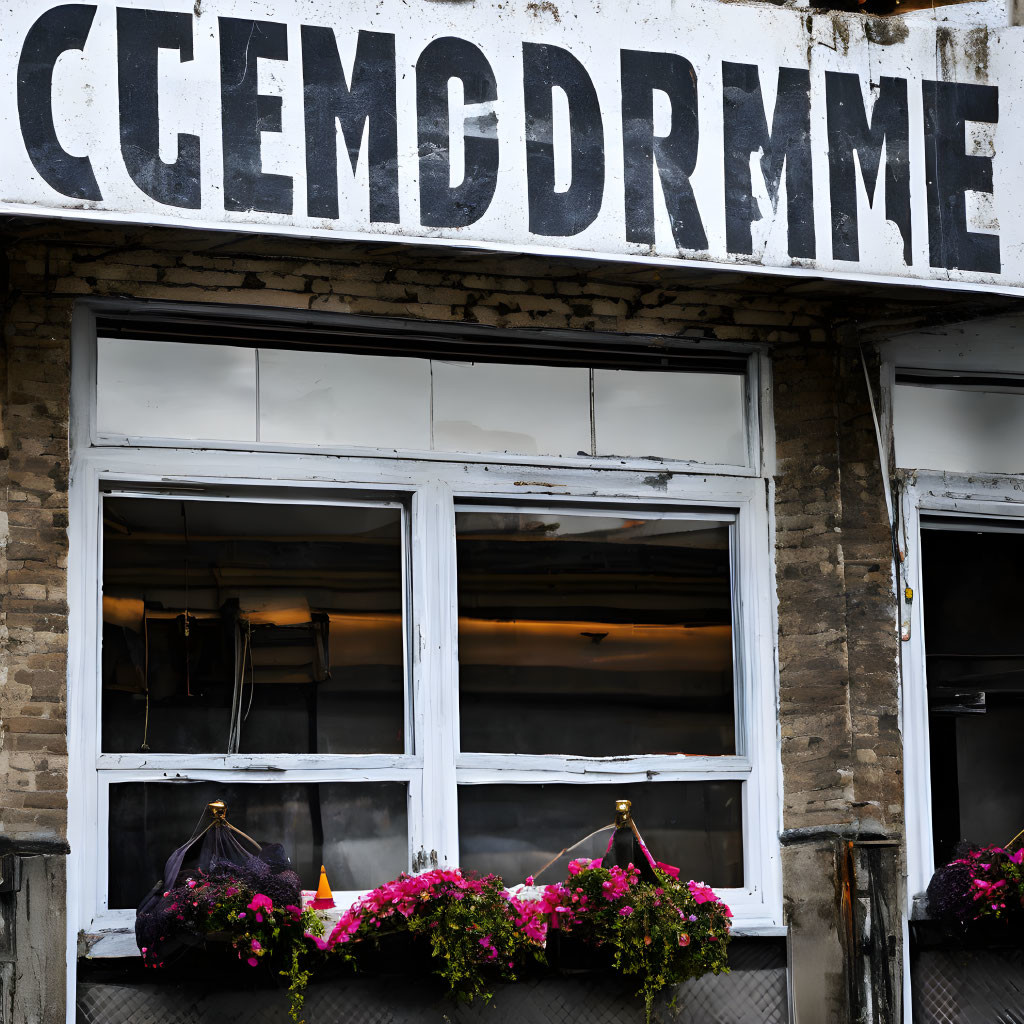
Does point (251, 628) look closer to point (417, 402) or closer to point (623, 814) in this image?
point (417, 402)

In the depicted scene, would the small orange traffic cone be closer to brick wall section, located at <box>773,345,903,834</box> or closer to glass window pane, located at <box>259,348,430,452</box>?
glass window pane, located at <box>259,348,430,452</box>

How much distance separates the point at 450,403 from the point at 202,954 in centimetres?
246

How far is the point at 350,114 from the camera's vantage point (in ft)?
18.6

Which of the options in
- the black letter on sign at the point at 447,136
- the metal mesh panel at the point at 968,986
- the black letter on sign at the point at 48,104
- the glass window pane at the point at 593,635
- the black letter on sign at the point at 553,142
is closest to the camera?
the black letter on sign at the point at 48,104

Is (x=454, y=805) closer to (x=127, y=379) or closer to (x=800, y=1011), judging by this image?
(x=800, y=1011)

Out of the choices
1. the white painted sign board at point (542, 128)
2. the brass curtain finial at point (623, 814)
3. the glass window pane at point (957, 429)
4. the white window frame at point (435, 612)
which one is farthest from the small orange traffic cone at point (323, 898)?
the glass window pane at point (957, 429)

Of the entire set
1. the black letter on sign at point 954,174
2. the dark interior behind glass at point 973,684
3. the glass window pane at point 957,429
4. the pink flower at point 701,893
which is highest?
the black letter on sign at point 954,174

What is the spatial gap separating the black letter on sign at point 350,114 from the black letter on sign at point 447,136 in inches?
4.5

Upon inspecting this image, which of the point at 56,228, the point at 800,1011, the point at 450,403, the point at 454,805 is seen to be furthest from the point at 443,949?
the point at 56,228

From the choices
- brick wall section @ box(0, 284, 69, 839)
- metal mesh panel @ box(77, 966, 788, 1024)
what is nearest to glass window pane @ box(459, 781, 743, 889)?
metal mesh panel @ box(77, 966, 788, 1024)

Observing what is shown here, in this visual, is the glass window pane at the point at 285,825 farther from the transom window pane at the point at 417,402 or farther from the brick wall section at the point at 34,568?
the transom window pane at the point at 417,402

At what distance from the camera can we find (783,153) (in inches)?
241

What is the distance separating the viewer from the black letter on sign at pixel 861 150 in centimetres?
617

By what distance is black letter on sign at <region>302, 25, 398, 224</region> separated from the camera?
18.4 ft
